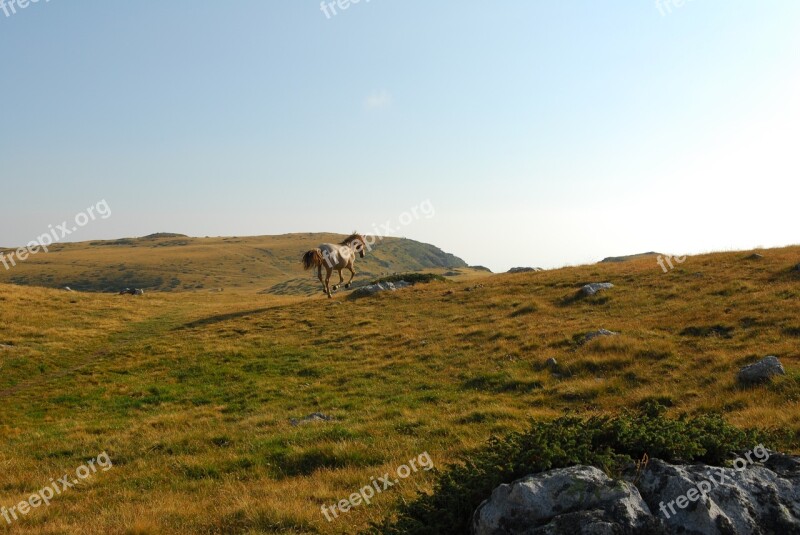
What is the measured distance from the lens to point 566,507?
15.8 feet

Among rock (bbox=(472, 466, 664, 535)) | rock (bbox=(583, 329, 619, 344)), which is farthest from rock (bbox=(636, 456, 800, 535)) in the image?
rock (bbox=(583, 329, 619, 344))

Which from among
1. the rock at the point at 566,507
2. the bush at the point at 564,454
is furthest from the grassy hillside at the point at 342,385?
the rock at the point at 566,507

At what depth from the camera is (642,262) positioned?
3756 centimetres

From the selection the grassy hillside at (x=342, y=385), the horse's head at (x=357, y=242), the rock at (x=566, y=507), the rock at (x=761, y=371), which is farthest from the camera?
the horse's head at (x=357, y=242)

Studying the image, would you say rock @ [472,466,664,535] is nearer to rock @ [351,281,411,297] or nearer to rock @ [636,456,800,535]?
rock @ [636,456,800,535]

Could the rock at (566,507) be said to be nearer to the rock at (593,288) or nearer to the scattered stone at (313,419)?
the scattered stone at (313,419)

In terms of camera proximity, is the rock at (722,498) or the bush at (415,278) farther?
the bush at (415,278)

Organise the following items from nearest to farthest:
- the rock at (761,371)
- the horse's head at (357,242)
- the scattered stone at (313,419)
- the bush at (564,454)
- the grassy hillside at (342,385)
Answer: the bush at (564,454) < the grassy hillside at (342,385) < the rock at (761,371) < the scattered stone at (313,419) < the horse's head at (357,242)

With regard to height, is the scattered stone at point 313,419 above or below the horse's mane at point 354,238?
below

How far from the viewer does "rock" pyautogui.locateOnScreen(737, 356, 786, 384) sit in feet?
42.8

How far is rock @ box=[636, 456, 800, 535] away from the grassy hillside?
114 inches

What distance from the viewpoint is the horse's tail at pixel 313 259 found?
3838 centimetres

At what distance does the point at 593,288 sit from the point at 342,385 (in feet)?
58.5

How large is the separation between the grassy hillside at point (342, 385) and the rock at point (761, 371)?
0.37 metres
